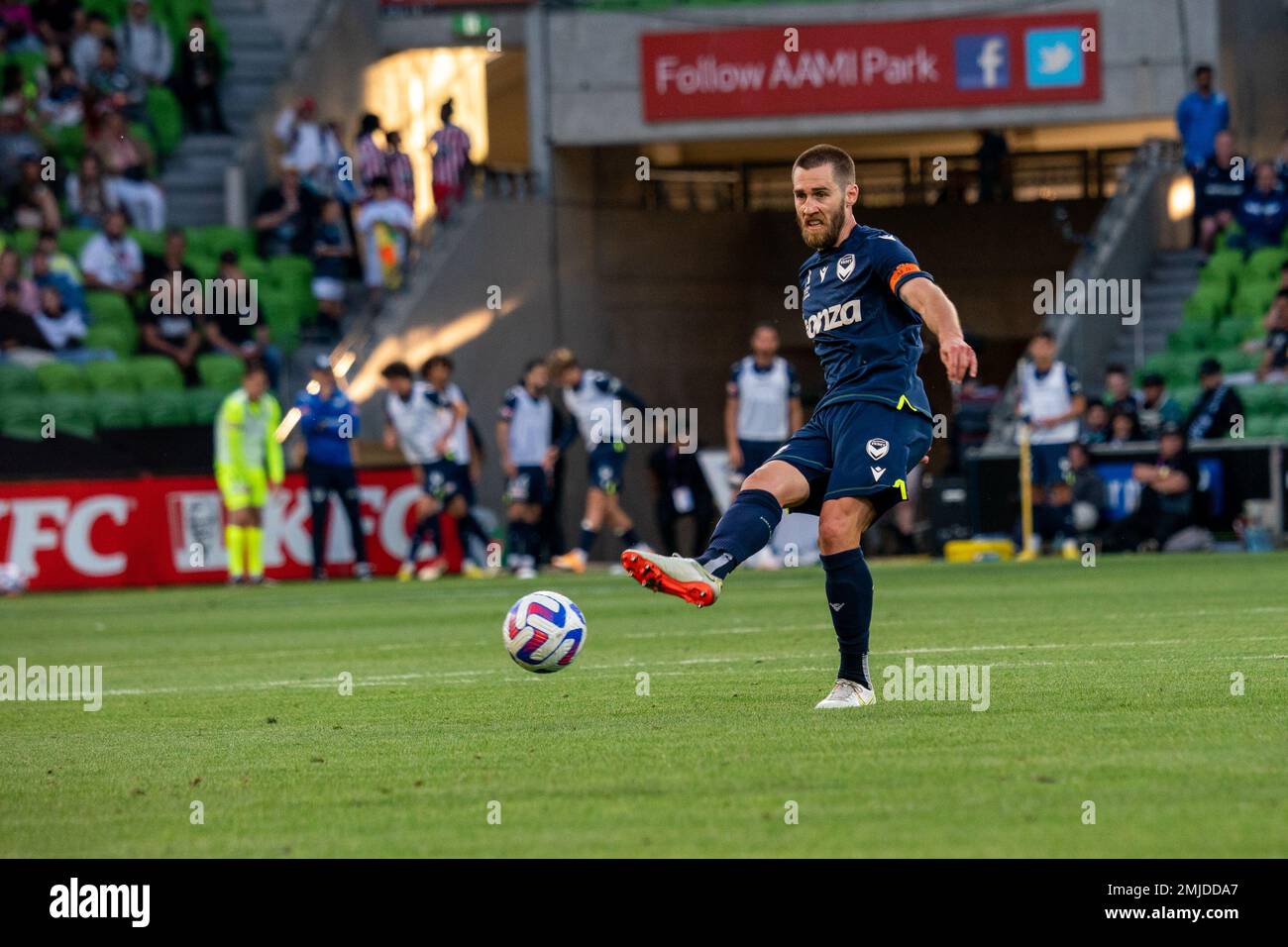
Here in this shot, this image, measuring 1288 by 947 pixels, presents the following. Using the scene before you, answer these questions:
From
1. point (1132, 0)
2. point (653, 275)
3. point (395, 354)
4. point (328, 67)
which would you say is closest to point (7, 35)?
point (328, 67)

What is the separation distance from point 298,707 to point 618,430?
1303cm

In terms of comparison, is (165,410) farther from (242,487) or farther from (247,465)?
(242,487)

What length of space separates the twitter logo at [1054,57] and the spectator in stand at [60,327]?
1265 cm

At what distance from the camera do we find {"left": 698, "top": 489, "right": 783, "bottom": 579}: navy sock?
26.0 feet

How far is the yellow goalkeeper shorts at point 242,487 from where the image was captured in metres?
22.2

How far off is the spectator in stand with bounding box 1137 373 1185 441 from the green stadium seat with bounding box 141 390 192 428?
10.5 m

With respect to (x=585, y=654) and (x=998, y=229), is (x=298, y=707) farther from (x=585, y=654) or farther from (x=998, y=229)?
(x=998, y=229)

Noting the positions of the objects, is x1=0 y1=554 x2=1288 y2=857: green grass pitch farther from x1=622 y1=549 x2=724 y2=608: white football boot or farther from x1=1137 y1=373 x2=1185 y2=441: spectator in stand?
x1=1137 y1=373 x2=1185 y2=441: spectator in stand

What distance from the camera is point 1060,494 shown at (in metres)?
22.2

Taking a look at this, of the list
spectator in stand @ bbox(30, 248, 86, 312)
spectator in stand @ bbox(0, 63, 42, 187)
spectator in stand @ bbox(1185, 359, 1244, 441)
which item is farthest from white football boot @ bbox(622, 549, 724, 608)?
spectator in stand @ bbox(0, 63, 42, 187)

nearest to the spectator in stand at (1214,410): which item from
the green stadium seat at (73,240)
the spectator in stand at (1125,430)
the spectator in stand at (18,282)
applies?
the spectator in stand at (1125,430)

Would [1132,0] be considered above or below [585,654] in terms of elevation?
above

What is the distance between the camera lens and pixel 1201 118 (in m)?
27.0

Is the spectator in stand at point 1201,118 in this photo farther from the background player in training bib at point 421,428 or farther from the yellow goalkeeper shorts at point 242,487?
the yellow goalkeeper shorts at point 242,487
